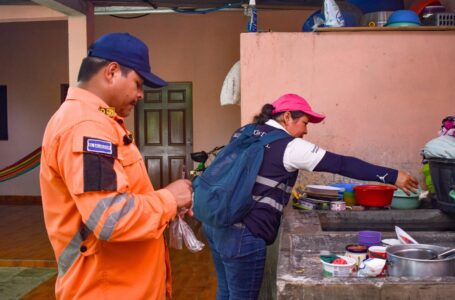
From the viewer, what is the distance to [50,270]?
5.06 metres

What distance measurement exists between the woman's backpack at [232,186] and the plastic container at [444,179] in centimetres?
81

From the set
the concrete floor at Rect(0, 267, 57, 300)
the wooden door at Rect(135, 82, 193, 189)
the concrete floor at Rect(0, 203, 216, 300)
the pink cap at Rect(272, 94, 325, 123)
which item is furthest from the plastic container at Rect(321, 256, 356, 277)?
the wooden door at Rect(135, 82, 193, 189)

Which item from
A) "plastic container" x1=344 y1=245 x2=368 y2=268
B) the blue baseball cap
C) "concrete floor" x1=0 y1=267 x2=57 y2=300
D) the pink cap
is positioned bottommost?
"concrete floor" x1=0 y1=267 x2=57 y2=300

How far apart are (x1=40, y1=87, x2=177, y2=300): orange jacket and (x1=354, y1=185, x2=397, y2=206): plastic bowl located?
1.87 meters

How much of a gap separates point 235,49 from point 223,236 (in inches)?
203

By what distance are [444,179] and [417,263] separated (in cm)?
96

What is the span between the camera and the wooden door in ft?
24.9

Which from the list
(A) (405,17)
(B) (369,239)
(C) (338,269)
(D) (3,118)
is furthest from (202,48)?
(C) (338,269)

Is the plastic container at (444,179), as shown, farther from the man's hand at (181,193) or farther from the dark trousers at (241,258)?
the man's hand at (181,193)

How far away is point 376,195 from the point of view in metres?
3.24

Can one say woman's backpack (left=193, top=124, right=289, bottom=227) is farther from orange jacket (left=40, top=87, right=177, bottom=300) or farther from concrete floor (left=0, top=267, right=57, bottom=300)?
concrete floor (left=0, top=267, right=57, bottom=300)

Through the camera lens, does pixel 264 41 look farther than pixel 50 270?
No

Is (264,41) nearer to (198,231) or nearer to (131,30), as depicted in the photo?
(198,231)

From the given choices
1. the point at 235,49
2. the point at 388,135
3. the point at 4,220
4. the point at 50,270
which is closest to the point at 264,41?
the point at 388,135
